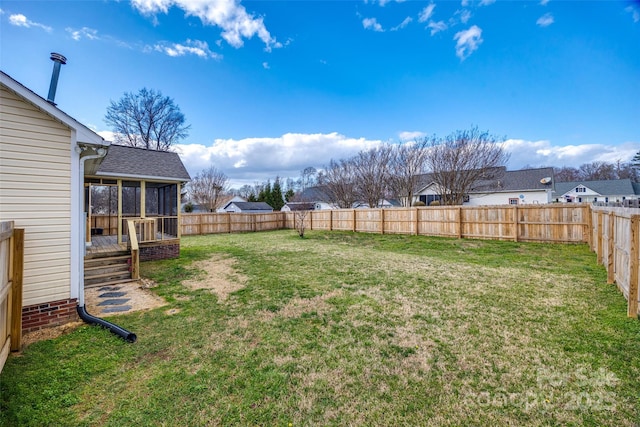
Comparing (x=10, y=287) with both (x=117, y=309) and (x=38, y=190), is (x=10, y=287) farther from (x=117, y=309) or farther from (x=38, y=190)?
(x=117, y=309)

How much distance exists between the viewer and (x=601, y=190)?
34719 millimetres

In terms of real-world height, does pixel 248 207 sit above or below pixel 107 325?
above

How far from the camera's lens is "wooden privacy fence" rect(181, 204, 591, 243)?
32.1 feet

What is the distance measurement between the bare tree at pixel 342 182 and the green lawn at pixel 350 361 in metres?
19.5

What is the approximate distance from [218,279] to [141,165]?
5.29m

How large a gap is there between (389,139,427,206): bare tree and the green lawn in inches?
588

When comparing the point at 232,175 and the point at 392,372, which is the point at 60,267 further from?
the point at 232,175

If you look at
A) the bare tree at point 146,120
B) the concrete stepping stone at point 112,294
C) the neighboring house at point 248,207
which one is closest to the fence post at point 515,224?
the concrete stepping stone at point 112,294

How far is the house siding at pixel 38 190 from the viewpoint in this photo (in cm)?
358

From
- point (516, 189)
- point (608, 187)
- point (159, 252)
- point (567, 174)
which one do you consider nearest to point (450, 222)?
point (159, 252)

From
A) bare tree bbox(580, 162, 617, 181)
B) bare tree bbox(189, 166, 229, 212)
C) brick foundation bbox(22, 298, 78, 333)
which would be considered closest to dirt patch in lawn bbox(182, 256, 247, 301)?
brick foundation bbox(22, 298, 78, 333)

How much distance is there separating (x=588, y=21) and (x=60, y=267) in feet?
45.3

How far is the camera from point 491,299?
15.5 ft

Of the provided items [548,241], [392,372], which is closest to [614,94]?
[548,241]
